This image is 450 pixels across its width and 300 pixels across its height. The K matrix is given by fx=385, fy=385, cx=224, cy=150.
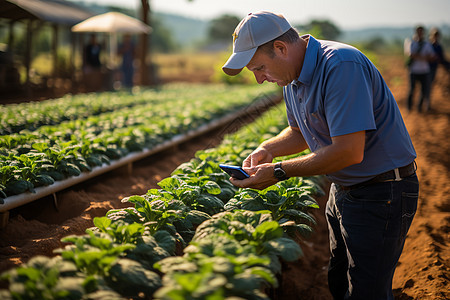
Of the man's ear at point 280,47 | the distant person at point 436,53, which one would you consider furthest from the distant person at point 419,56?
the man's ear at point 280,47

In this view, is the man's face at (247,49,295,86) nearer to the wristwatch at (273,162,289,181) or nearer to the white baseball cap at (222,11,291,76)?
the white baseball cap at (222,11,291,76)

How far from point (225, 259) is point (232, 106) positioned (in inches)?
329

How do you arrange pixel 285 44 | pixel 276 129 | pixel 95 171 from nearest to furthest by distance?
pixel 285 44, pixel 95 171, pixel 276 129

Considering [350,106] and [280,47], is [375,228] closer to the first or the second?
[350,106]

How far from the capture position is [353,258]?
2.29m

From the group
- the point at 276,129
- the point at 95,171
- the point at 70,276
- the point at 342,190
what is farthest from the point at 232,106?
the point at 70,276

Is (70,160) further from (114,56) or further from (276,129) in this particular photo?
(114,56)

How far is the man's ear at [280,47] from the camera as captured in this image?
2.08 meters

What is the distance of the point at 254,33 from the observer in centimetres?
208

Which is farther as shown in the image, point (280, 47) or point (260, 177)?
point (260, 177)

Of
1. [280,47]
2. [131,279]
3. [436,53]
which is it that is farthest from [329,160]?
[436,53]

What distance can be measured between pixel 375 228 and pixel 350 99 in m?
0.80

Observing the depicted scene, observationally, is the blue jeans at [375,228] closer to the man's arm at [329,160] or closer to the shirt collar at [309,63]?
the man's arm at [329,160]

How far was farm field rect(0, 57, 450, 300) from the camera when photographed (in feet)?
10.6
